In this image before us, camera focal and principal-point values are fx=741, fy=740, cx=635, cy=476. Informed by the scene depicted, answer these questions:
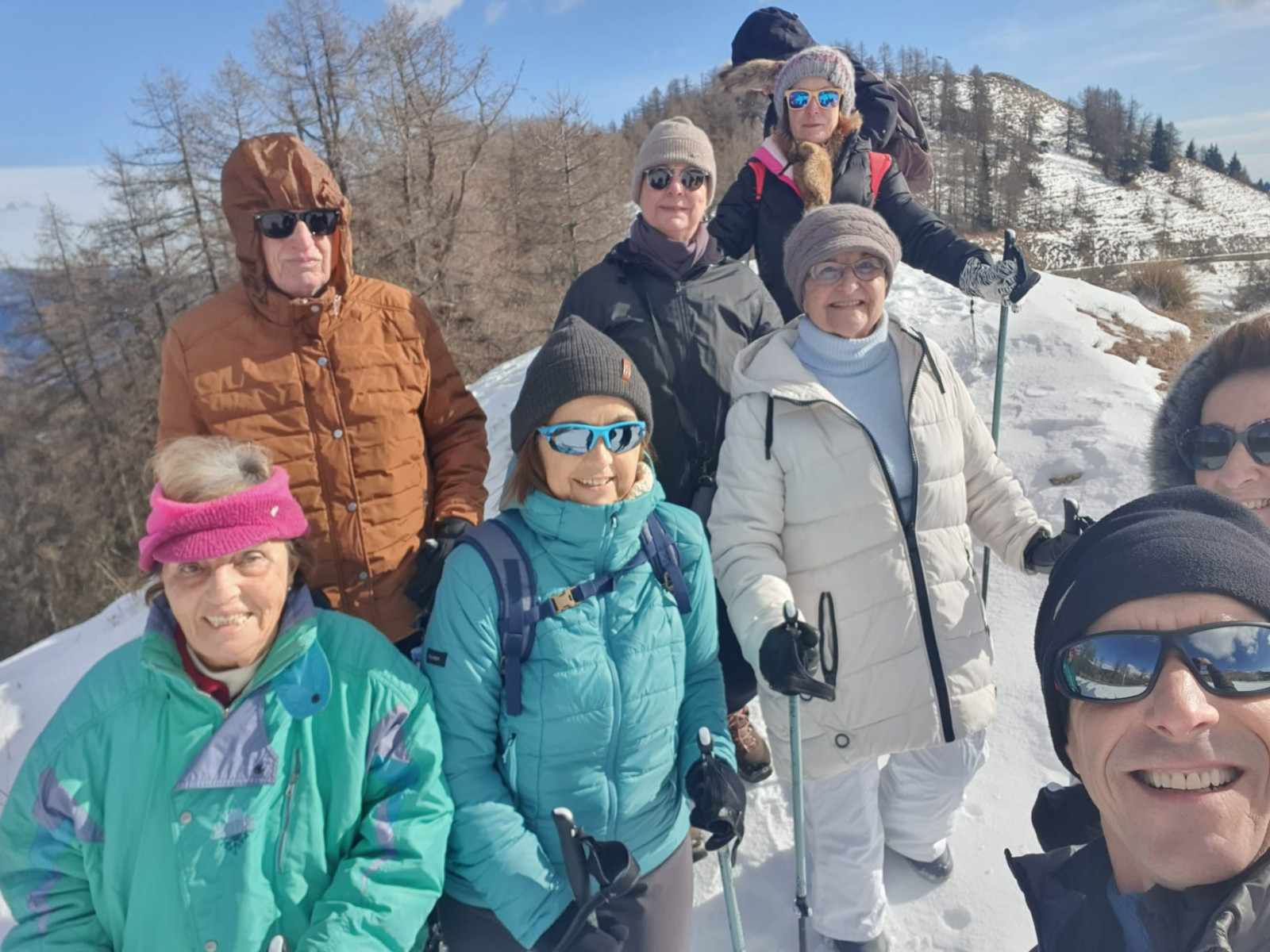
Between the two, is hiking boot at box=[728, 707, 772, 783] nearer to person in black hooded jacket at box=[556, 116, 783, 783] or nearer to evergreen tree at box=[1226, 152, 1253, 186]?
person in black hooded jacket at box=[556, 116, 783, 783]

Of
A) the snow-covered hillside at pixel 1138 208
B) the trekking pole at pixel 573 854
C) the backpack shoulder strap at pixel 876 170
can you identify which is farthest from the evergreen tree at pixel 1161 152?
the trekking pole at pixel 573 854

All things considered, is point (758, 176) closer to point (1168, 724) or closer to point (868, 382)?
point (868, 382)

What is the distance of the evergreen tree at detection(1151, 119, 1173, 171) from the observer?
69438mm

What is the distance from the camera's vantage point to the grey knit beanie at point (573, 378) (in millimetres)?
1981

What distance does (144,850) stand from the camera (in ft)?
5.12

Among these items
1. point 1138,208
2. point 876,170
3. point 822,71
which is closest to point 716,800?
point 876,170

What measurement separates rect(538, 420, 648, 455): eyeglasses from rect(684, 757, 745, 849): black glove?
889 mm

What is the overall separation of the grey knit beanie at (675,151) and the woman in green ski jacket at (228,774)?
1.90m

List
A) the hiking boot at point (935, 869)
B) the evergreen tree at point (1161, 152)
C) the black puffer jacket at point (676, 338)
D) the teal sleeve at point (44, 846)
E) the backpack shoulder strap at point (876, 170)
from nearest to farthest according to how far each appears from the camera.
Answer: the teal sleeve at point (44, 846) < the black puffer jacket at point (676, 338) < the hiking boot at point (935, 869) < the backpack shoulder strap at point (876, 170) < the evergreen tree at point (1161, 152)

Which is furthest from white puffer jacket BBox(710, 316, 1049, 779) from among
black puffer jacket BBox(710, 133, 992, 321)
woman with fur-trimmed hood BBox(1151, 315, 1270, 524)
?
black puffer jacket BBox(710, 133, 992, 321)

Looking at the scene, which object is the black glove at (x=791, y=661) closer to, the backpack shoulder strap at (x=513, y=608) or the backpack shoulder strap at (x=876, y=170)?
the backpack shoulder strap at (x=513, y=608)

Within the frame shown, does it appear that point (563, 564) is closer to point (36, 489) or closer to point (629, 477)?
point (629, 477)

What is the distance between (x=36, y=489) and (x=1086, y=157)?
86.7 m

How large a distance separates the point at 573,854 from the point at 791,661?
2.47 ft
